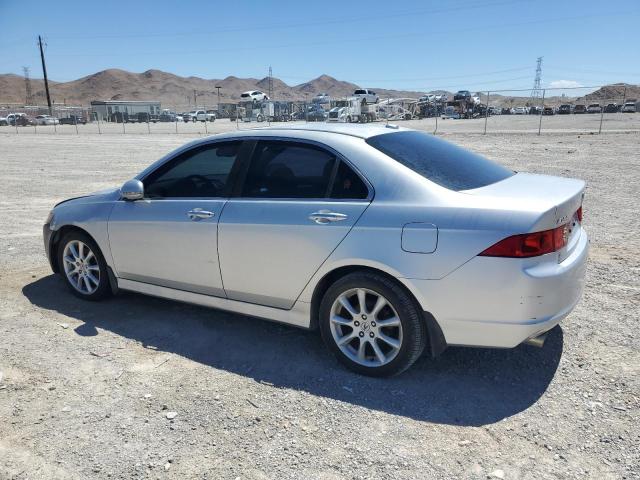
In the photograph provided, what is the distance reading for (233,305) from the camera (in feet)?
13.0

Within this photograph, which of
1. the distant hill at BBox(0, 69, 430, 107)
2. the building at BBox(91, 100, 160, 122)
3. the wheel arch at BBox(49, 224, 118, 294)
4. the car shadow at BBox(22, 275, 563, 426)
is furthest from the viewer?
the distant hill at BBox(0, 69, 430, 107)

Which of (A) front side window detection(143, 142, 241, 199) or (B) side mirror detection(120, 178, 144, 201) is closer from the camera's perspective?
(A) front side window detection(143, 142, 241, 199)

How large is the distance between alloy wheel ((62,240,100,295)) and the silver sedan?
0.36 m

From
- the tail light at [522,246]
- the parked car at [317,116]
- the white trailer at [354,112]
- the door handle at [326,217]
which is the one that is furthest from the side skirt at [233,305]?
the parked car at [317,116]

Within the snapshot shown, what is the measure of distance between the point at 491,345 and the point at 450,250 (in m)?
0.65

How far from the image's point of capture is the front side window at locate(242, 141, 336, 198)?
143 inches

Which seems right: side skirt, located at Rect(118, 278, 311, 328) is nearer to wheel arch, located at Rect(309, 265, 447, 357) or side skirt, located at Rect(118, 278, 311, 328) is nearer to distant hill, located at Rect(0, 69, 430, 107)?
wheel arch, located at Rect(309, 265, 447, 357)

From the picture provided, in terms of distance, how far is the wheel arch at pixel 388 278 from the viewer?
319 centimetres

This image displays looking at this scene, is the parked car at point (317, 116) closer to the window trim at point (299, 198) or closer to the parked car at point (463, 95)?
the parked car at point (463, 95)

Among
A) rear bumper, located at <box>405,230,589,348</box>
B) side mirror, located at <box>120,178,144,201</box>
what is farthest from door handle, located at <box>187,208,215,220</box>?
rear bumper, located at <box>405,230,589,348</box>

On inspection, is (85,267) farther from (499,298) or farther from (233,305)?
(499,298)

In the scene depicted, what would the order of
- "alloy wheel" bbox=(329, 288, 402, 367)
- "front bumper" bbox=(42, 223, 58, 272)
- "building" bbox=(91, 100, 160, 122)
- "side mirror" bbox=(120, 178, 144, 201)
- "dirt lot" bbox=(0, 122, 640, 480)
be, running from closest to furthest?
1. "dirt lot" bbox=(0, 122, 640, 480)
2. "alloy wheel" bbox=(329, 288, 402, 367)
3. "side mirror" bbox=(120, 178, 144, 201)
4. "front bumper" bbox=(42, 223, 58, 272)
5. "building" bbox=(91, 100, 160, 122)

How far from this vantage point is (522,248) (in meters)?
2.92

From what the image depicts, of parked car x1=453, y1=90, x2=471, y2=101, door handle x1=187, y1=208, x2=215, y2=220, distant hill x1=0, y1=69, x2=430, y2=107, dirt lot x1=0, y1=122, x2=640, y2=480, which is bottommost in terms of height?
dirt lot x1=0, y1=122, x2=640, y2=480
